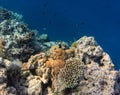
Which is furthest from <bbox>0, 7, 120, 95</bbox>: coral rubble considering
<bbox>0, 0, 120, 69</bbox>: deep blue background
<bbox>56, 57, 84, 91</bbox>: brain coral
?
<bbox>0, 0, 120, 69</bbox>: deep blue background

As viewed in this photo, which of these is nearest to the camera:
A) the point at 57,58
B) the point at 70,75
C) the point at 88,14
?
the point at 70,75

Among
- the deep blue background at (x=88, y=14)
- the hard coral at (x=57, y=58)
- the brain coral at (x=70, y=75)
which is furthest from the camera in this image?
the deep blue background at (x=88, y=14)

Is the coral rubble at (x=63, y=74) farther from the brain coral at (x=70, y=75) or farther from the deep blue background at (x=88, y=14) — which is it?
the deep blue background at (x=88, y=14)

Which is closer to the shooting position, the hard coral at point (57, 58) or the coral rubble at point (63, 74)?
the coral rubble at point (63, 74)

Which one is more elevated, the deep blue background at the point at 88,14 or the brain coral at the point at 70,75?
the deep blue background at the point at 88,14

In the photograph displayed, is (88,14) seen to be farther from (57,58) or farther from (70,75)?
(70,75)

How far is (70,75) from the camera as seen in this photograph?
6.20m

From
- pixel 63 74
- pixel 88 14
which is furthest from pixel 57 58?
pixel 88 14

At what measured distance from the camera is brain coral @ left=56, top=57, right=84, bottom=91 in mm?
6168

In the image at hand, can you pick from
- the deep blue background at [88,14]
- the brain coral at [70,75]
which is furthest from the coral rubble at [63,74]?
the deep blue background at [88,14]

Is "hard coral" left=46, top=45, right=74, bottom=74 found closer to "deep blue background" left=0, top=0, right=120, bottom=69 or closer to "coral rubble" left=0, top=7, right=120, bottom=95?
"coral rubble" left=0, top=7, right=120, bottom=95

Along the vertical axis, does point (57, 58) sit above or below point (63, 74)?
above

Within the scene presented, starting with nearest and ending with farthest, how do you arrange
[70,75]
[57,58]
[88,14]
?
[70,75], [57,58], [88,14]

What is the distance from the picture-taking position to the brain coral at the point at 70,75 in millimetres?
6168
